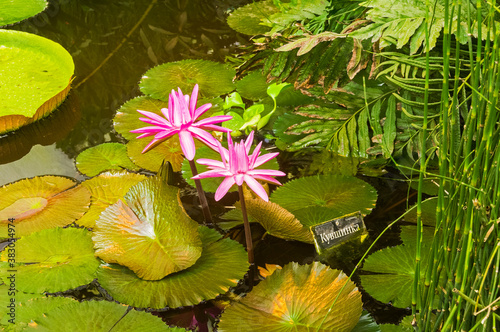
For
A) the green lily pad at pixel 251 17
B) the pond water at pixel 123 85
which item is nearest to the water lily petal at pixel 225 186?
the pond water at pixel 123 85

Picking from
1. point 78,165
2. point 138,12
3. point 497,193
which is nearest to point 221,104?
point 78,165

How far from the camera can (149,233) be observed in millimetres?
1193

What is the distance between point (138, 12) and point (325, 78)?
4.52ft

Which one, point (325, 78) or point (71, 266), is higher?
point (325, 78)

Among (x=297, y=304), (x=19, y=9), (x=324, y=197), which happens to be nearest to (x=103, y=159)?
(x=324, y=197)

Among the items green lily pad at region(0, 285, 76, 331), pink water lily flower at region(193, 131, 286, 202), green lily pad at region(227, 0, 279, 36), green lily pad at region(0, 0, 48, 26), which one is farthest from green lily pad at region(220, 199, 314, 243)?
green lily pad at region(0, 0, 48, 26)

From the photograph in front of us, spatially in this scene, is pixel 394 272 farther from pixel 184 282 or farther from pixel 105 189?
pixel 105 189

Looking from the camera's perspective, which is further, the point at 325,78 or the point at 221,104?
the point at 221,104

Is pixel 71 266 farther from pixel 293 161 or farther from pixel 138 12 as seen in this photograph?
pixel 138 12

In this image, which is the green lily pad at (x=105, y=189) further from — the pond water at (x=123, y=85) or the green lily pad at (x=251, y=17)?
the green lily pad at (x=251, y=17)

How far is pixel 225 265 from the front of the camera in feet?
3.96

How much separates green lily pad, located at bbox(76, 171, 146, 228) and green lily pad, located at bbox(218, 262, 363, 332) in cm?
51

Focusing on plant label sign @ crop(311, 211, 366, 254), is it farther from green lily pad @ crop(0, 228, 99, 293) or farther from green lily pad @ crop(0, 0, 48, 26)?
green lily pad @ crop(0, 0, 48, 26)

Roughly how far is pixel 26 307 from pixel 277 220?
61 cm
